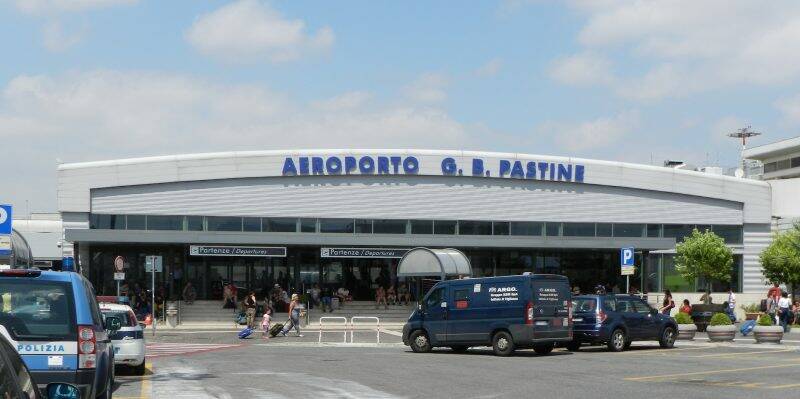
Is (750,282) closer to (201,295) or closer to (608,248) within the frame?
(608,248)

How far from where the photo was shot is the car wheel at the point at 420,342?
28.4 metres

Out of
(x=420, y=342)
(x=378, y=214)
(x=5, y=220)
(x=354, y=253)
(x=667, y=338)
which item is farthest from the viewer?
(x=378, y=214)

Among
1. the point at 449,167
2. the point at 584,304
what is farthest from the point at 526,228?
the point at 584,304

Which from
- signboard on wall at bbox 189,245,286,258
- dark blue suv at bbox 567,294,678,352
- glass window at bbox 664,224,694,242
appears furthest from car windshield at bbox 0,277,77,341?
glass window at bbox 664,224,694,242

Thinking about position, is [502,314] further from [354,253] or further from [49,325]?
[354,253]

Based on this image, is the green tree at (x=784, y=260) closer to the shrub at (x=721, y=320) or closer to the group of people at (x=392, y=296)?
the group of people at (x=392, y=296)

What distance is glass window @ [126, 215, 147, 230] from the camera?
50062 mm

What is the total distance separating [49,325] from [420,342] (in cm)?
1809

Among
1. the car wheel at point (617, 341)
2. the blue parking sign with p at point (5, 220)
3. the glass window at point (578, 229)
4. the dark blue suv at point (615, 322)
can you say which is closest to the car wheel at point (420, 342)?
the dark blue suv at point (615, 322)


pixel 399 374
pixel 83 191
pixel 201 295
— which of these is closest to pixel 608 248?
pixel 201 295

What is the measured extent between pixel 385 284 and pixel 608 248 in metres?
10.7

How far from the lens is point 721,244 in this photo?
165ft

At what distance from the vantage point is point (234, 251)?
158ft

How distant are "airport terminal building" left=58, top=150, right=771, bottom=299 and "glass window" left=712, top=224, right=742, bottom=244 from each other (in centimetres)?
7
